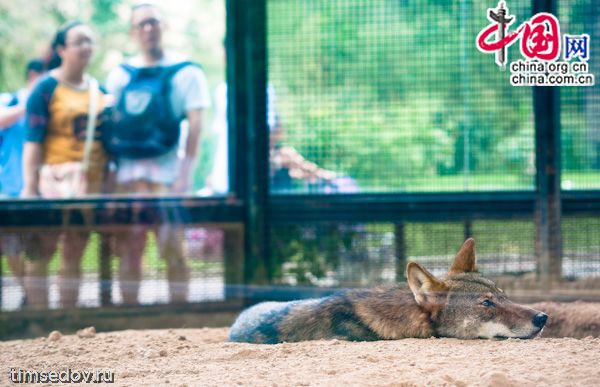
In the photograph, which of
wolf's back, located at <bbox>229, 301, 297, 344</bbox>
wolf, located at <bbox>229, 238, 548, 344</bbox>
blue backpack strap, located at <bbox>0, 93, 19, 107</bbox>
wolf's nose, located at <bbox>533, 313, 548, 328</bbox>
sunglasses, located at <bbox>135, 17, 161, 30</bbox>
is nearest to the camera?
wolf's nose, located at <bbox>533, 313, 548, 328</bbox>

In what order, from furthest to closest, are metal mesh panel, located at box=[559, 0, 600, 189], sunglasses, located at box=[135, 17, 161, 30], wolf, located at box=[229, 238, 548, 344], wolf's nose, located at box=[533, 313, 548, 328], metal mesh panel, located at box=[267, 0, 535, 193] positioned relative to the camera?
sunglasses, located at box=[135, 17, 161, 30], metal mesh panel, located at box=[267, 0, 535, 193], metal mesh panel, located at box=[559, 0, 600, 189], wolf, located at box=[229, 238, 548, 344], wolf's nose, located at box=[533, 313, 548, 328]

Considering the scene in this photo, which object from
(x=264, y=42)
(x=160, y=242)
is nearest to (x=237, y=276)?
(x=160, y=242)

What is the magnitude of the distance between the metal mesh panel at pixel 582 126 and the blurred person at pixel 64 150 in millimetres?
3791

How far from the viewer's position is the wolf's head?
520cm

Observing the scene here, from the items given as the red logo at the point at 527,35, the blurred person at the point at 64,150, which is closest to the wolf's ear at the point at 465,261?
the red logo at the point at 527,35

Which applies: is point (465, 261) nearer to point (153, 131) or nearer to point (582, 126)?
point (582, 126)

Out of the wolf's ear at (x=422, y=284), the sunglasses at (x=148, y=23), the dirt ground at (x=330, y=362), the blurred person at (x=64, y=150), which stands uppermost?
the sunglasses at (x=148, y=23)

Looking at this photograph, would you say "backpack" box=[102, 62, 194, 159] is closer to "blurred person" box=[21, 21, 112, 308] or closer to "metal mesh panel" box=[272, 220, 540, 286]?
"blurred person" box=[21, 21, 112, 308]

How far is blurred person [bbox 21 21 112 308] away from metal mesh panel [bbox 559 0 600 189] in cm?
379

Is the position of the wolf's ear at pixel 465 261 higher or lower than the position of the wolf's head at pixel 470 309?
higher

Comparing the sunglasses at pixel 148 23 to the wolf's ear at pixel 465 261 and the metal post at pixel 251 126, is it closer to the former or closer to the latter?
the metal post at pixel 251 126

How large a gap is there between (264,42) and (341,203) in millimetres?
1519

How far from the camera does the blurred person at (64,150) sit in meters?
7.52

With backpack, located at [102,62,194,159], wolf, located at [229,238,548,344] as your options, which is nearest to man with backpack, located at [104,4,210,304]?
backpack, located at [102,62,194,159]
